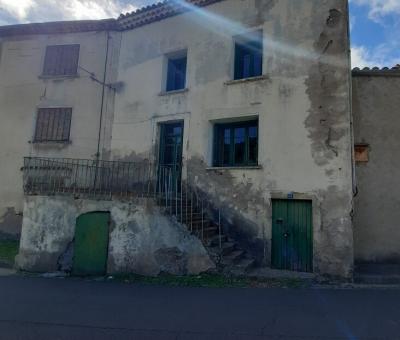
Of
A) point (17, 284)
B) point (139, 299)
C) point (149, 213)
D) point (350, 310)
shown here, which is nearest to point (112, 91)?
point (149, 213)

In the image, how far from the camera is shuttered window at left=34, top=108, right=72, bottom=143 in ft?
42.7

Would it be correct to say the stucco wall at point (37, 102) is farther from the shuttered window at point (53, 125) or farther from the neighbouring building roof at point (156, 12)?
the neighbouring building roof at point (156, 12)

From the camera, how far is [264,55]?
999 centimetres

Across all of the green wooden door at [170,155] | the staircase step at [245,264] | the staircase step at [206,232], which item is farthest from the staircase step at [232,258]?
the green wooden door at [170,155]

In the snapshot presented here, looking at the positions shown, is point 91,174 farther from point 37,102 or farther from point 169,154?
point 37,102

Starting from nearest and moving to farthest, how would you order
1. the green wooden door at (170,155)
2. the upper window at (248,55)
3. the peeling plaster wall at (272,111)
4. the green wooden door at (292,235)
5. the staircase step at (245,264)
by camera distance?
the staircase step at (245,264)
the peeling plaster wall at (272,111)
the green wooden door at (292,235)
the upper window at (248,55)
the green wooden door at (170,155)

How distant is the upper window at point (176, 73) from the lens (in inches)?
474

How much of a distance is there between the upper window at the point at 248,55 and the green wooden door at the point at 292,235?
4421 millimetres

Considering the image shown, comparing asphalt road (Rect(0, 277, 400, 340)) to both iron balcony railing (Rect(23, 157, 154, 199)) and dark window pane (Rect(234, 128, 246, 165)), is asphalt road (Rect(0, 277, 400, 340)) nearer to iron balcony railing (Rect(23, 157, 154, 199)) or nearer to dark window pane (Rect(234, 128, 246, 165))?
dark window pane (Rect(234, 128, 246, 165))

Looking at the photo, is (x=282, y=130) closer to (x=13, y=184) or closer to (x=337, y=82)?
(x=337, y=82)

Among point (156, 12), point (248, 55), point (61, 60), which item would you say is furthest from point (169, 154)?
point (61, 60)

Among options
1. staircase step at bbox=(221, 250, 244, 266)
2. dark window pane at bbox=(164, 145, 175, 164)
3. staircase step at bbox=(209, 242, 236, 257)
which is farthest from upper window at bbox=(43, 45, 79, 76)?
staircase step at bbox=(221, 250, 244, 266)

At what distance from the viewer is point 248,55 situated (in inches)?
424

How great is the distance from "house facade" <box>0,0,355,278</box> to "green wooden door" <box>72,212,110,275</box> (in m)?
0.11
